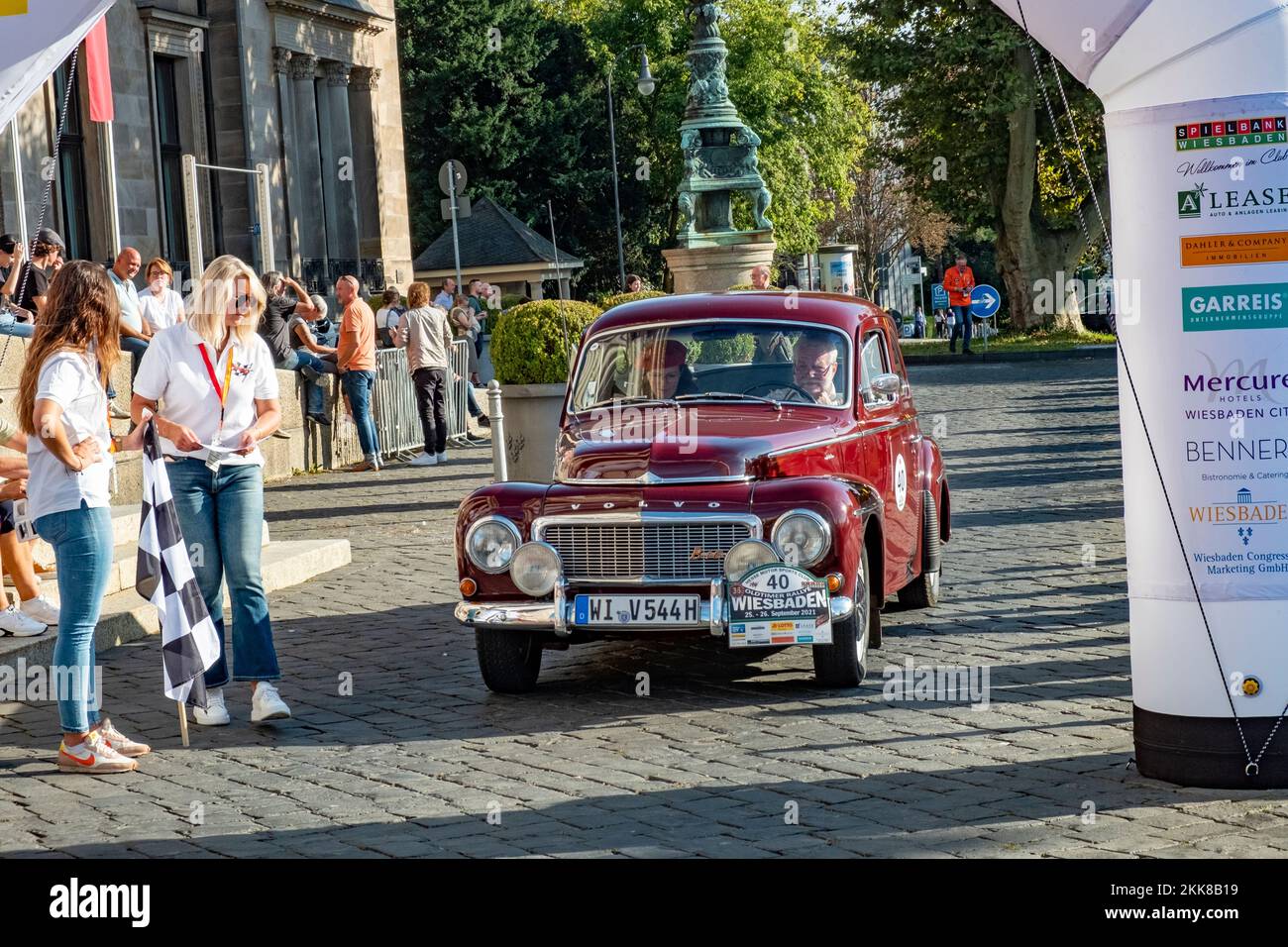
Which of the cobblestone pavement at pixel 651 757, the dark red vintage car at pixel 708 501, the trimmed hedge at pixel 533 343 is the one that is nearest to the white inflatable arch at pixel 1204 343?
the cobblestone pavement at pixel 651 757

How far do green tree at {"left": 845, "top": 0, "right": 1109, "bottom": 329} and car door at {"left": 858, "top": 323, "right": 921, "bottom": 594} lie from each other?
3264 centimetres

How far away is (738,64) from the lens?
7788cm

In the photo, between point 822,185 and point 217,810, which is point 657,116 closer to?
point 822,185

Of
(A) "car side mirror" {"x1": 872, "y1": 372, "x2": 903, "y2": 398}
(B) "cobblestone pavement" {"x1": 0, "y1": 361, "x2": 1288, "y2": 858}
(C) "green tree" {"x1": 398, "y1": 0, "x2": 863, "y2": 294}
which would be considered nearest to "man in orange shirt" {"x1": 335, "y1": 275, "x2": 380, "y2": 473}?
(B) "cobblestone pavement" {"x1": 0, "y1": 361, "x2": 1288, "y2": 858}

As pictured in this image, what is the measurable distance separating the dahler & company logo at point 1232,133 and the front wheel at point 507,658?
3.87 metres

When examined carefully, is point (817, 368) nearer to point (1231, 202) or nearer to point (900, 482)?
point (900, 482)

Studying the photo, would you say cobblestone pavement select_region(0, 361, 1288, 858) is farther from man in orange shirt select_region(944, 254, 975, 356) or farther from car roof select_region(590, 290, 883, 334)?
man in orange shirt select_region(944, 254, 975, 356)

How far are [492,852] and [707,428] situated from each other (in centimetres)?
351

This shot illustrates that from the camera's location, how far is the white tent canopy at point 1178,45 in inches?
242

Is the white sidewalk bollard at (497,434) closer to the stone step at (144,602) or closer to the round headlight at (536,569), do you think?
the stone step at (144,602)

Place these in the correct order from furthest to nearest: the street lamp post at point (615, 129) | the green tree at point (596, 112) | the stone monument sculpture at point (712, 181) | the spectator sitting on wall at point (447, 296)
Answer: the green tree at point (596, 112)
the street lamp post at point (615, 129)
the spectator sitting on wall at point (447, 296)
the stone monument sculpture at point (712, 181)

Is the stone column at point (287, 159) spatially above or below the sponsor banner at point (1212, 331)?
above

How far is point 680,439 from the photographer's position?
8797 mm
